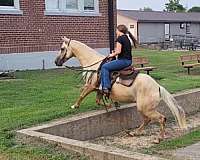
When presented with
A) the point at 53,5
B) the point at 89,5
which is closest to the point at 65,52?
the point at 53,5

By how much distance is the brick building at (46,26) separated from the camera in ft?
61.3

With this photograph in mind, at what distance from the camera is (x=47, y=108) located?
10.6 meters

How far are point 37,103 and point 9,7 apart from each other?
850 cm

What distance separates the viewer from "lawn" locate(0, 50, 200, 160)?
23.9 feet

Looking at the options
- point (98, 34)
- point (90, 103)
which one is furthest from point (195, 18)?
point (90, 103)

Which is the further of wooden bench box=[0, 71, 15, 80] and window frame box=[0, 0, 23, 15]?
window frame box=[0, 0, 23, 15]

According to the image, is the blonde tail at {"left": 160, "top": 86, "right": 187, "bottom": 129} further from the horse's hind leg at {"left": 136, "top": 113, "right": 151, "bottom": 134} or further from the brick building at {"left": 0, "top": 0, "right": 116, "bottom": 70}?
the brick building at {"left": 0, "top": 0, "right": 116, "bottom": 70}

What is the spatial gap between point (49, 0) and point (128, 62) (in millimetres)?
11306

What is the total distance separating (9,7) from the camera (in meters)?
18.8

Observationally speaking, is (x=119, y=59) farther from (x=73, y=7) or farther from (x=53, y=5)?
(x=73, y=7)

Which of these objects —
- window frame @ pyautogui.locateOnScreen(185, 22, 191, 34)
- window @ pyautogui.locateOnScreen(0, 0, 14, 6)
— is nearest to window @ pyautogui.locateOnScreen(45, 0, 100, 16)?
window @ pyautogui.locateOnScreen(0, 0, 14, 6)

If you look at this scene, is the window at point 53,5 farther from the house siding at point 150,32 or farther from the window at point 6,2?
the house siding at point 150,32

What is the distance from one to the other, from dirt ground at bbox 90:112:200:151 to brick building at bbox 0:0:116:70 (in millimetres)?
8870

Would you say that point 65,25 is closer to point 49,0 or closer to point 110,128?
point 49,0
